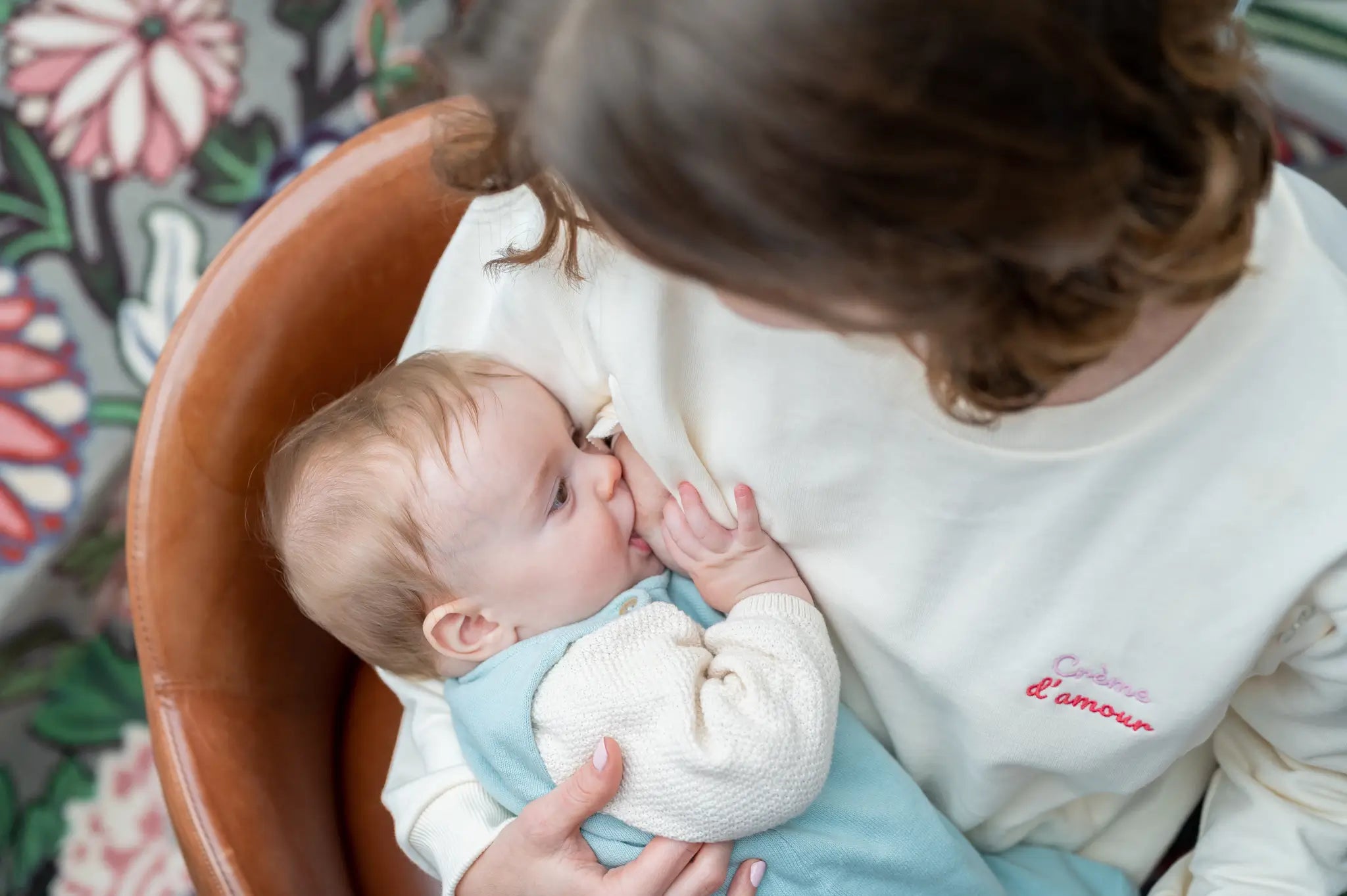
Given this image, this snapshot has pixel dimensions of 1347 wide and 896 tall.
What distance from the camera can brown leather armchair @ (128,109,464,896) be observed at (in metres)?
0.87

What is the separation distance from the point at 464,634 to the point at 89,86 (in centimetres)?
149

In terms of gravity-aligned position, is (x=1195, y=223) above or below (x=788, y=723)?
above

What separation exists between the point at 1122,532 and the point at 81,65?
1.91m

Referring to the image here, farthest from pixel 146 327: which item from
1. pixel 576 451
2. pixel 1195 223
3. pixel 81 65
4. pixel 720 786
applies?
pixel 1195 223

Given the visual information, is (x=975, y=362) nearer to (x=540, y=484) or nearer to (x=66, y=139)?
(x=540, y=484)

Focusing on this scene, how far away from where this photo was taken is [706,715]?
75 cm

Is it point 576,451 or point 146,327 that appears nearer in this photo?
point 576,451

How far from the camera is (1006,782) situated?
31.5 inches

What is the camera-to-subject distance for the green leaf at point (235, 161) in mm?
1790

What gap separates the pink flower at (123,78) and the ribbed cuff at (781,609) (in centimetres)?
148

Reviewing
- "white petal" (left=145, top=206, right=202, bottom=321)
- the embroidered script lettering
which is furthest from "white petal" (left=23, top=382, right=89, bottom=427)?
the embroidered script lettering

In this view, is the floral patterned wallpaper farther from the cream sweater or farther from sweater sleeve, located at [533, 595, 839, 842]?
sweater sleeve, located at [533, 595, 839, 842]

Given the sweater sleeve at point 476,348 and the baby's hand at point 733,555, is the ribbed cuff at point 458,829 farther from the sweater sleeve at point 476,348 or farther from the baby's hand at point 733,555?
the baby's hand at point 733,555

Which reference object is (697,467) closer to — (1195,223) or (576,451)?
(576,451)
